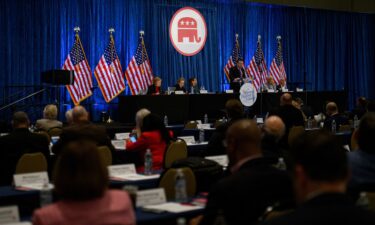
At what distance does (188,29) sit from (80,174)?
16473mm

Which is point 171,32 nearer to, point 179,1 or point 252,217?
point 179,1

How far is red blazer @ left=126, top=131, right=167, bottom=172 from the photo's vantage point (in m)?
7.66

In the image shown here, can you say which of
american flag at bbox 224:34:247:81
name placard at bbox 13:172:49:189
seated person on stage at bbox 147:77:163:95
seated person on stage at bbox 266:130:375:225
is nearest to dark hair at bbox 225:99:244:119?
name placard at bbox 13:172:49:189

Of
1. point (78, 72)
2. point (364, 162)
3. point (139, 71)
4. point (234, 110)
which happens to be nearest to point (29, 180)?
point (364, 162)

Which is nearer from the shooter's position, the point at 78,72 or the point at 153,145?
the point at 153,145

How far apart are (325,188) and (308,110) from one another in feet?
43.6

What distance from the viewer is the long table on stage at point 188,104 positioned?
1560cm

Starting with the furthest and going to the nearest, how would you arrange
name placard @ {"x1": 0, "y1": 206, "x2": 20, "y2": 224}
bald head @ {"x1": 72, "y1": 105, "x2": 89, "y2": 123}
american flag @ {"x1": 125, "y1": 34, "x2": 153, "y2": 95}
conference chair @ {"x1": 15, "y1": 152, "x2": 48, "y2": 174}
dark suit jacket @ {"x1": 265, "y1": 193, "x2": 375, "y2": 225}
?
american flag @ {"x1": 125, "y1": 34, "x2": 153, "y2": 95}, bald head @ {"x1": 72, "y1": 105, "x2": 89, "y2": 123}, conference chair @ {"x1": 15, "y1": 152, "x2": 48, "y2": 174}, name placard @ {"x1": 0, "y1": 206, "x2": 20, "y2": 224}, dark suit jacket @ {"x1": 265, "y1": 193, "x2": 375, "y2": 225}

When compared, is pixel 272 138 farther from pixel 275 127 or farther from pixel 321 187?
pixel 321 187

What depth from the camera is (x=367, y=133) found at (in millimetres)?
4930

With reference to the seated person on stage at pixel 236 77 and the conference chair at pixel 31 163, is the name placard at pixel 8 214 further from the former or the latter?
the seated person on stage at pixel 236 77

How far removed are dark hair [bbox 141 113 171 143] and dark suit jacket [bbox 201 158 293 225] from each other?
3818 mm

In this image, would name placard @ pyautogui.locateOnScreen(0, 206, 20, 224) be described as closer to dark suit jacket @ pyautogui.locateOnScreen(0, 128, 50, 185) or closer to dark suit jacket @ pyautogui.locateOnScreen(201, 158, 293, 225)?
dark suit jacket @ pyautogui.locateOnScreen(201, 158, 293, 225)

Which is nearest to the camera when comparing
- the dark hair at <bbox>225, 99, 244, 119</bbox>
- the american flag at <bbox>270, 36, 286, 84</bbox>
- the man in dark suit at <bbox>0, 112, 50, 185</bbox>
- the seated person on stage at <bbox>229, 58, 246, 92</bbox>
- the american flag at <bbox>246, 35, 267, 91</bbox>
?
the man in dark suit at <bbox>0, 112, 50, 185</bbox>
